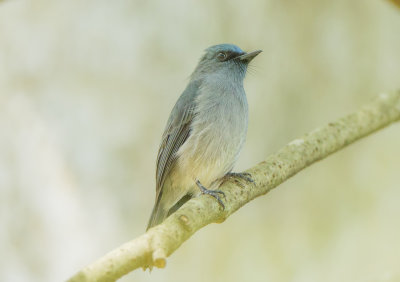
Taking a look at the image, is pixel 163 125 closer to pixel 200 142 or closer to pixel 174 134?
pixel 174 134

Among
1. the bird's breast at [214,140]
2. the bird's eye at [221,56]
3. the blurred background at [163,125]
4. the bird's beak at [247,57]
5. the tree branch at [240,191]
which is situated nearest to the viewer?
the tree branch at [240,191]

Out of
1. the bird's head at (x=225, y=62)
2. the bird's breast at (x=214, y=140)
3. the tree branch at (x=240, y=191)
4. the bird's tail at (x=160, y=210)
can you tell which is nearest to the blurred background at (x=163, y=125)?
the bird's head at (x=225, y=62)

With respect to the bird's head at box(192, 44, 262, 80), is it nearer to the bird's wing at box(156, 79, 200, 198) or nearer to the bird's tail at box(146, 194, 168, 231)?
the bird's wing at box(156, 79, 200, 198)

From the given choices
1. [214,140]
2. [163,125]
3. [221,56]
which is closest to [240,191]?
[214,140]

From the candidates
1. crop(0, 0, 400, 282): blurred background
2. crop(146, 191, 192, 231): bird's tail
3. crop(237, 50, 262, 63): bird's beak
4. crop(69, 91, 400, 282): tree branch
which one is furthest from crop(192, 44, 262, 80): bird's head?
crop(146, 191, 192, 231): bird's tail

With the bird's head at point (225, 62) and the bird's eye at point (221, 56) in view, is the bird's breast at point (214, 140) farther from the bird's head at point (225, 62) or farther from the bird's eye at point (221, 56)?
the bird's eye at point (221, 56)

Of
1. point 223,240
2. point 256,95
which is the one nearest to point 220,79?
point 256,95
